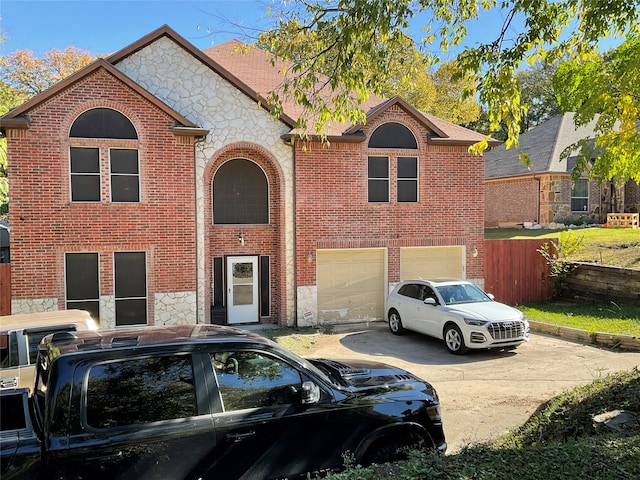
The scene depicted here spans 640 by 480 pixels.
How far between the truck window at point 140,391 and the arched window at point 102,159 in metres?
10.0

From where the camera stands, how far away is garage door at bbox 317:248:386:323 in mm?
15172

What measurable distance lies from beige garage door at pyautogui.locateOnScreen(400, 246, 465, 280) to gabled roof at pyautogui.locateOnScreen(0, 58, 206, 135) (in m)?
7.22

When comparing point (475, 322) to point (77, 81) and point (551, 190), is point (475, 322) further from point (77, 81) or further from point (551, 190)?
point (551, 190)

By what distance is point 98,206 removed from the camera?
42.3 feet

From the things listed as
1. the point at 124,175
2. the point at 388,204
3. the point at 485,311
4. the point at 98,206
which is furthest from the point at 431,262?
the point at 98,206

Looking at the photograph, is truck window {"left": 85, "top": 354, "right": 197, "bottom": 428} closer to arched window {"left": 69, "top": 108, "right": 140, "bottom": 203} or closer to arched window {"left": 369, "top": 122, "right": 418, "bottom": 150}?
arched window {"left": 69, "top": 108, "right": 140, "bottom": 203}

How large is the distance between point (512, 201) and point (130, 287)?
24446 mm

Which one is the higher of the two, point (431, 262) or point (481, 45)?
point (481, 45)

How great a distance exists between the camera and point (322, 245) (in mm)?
14836

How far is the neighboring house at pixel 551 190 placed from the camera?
92.1 ft

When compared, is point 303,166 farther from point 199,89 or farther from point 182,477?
point 182,477

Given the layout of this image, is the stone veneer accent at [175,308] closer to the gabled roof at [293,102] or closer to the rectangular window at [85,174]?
the rectangular window at [85,174]

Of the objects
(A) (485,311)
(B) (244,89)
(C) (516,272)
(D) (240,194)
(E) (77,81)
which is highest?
(B) (244,89)

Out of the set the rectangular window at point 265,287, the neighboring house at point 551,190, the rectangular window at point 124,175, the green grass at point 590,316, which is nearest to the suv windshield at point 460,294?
the green grass at point 590,316
